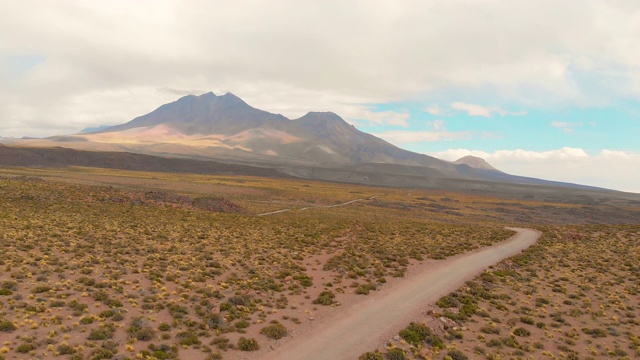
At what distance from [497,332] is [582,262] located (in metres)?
23.1

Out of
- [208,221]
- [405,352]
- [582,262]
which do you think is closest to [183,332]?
[405,352]

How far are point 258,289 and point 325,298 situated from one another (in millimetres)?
5158

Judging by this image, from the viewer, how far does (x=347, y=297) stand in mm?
25750

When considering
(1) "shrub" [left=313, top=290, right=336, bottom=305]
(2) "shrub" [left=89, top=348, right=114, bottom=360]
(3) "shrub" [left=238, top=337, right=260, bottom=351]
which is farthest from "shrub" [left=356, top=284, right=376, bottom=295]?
(2) "shrub" [left=89, top=348, right=114, bottom=360]

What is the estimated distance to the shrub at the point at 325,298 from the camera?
24.5m

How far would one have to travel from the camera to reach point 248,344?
714 inches

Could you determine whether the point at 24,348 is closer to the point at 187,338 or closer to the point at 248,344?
the point at 187,338

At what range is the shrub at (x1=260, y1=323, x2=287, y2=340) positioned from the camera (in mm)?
19359

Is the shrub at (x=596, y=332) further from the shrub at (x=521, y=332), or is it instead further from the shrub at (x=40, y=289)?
the shrub at (x=40, y=289)

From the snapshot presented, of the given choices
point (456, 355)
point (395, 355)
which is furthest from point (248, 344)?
point (456, 355)

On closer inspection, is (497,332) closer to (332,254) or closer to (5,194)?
(332,254)

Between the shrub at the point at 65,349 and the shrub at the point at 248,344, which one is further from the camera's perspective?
the shrub at the point at 248,344

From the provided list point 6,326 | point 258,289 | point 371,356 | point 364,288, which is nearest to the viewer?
point 6,326

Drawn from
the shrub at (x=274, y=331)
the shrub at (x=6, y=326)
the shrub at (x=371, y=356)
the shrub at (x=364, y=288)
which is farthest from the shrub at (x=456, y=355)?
the shrub at (x=6, y=326)
